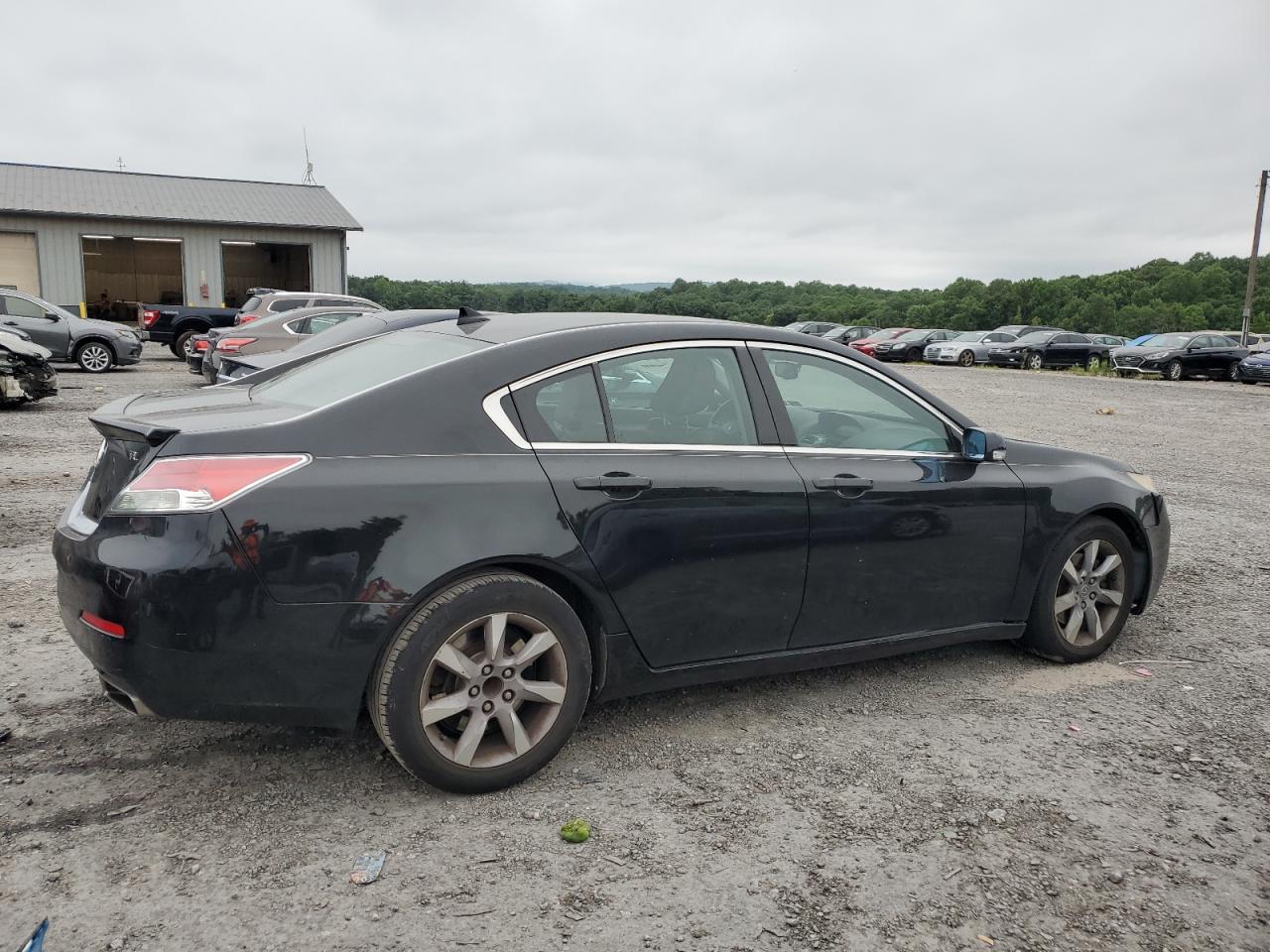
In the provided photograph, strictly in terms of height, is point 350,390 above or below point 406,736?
above

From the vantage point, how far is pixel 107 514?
10.1ft

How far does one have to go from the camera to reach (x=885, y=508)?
158 inches

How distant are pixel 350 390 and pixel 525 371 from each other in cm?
60

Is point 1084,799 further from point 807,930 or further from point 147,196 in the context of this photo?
point 147,196

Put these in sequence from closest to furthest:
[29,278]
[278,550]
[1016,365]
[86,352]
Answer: [278,550] → [86,352] → [29,278] → [1016,365]

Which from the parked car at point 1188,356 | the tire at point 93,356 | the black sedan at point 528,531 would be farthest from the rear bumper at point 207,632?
the parked car at point 1188,356

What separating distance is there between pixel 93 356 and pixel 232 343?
25.9 feet

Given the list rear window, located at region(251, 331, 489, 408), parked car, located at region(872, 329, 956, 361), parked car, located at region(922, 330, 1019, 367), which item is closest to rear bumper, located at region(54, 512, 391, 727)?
rear window, located at region(251, 331, 489, 408)

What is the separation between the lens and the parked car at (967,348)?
3831 cm

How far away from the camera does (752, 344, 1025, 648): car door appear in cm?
392

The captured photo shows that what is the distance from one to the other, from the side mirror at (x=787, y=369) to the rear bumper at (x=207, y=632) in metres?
1.79

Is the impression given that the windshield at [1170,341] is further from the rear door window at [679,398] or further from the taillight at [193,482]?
the taillight at [193,482]

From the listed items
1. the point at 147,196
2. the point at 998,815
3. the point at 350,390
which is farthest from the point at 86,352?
the point at 998,815

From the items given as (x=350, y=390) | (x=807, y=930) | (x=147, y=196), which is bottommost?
(x=807, y=930)
